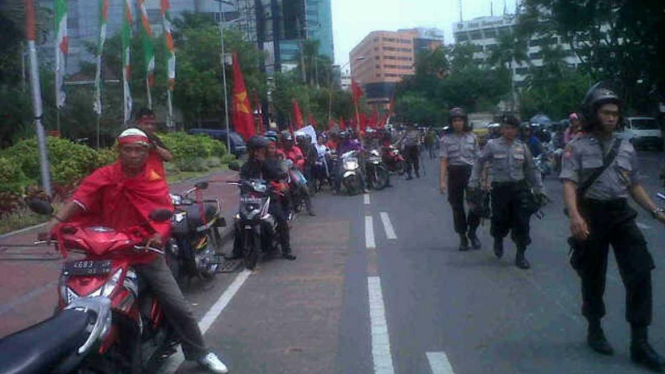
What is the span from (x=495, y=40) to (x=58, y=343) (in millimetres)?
49240

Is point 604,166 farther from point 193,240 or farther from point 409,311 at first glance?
point 193,240

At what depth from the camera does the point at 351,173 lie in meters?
23.0

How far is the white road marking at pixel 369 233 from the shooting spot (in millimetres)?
13195

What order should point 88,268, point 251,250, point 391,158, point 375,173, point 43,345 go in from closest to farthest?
point 43,345
point 88,268
point 251,250
point 375,173
point 391,158

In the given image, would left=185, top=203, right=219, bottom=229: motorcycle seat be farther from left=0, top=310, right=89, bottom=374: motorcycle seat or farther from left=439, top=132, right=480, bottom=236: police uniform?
left=0, top=310, right=89, bottom=374: motorcycle seat

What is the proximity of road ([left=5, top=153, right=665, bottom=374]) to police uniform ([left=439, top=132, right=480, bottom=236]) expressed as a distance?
1.43 feet

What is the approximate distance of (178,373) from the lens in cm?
647


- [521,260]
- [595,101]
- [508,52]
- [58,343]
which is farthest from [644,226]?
[508,52]

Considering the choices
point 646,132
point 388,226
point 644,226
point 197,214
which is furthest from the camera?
point 646,132

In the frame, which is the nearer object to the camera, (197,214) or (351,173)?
(197,214)

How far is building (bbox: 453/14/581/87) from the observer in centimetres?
4649

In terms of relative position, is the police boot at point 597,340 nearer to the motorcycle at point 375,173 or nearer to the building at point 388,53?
the motorcycle at point 375,173

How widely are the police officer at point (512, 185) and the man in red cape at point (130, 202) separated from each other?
219 inches

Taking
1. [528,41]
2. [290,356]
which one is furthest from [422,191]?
[528,41]
